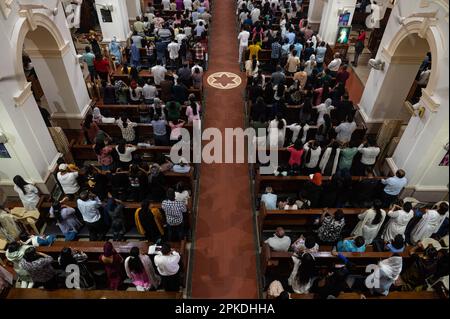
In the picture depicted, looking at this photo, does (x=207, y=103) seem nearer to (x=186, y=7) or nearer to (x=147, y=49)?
(x=147, y=49)

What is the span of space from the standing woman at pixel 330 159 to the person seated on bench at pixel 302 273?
2765mm

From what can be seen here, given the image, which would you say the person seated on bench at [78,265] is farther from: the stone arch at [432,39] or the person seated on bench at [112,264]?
the stone arch at [432,39]

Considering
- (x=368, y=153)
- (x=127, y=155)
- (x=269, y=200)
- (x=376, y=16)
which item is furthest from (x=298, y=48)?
(x=127, y=155)

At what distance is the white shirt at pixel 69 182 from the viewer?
23.2 feet

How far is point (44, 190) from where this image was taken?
7.63 meters

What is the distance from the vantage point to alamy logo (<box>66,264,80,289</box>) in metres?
5.85

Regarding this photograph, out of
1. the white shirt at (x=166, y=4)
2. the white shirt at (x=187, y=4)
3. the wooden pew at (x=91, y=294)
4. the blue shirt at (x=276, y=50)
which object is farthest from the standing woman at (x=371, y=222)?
the white shirt at (x=166, y=4)

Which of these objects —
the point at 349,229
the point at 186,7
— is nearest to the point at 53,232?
the point at 349,229

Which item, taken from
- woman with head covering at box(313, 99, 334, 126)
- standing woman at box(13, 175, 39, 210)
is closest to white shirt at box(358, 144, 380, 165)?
woman with head covering at box(313, 99, 334, 126)

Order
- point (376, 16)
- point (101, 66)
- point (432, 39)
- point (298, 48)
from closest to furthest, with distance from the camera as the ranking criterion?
1. point (432, 39)
2. point (101, 66)
3. point (298, 48)
4. point (376, 16)

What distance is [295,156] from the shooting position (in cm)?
776

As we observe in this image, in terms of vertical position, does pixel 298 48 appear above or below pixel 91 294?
above

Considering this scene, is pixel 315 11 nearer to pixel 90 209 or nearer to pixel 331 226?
pixel 331 226

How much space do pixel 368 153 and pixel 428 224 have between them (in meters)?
1.97
